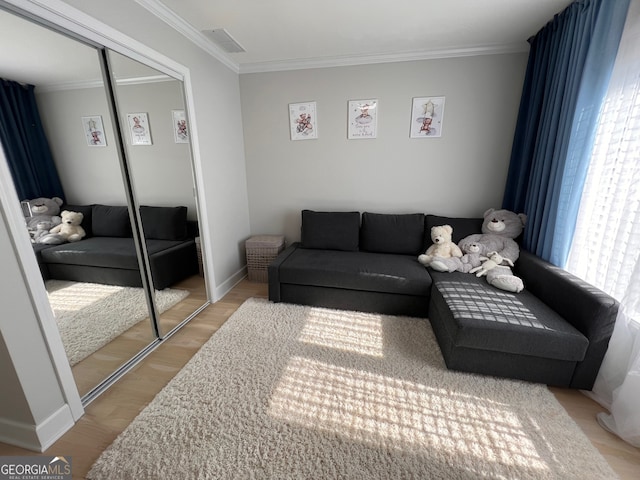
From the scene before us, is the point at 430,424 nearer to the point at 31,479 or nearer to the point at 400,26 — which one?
the point at 31,479

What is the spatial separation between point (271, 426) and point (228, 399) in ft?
1.11

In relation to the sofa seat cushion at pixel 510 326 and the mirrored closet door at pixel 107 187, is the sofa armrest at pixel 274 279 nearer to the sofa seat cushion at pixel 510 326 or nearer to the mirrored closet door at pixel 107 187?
the mirrored closet door at pixel 107 187

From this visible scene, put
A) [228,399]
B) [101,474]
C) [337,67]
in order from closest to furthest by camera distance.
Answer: [101,474], [228,399], [337,67]

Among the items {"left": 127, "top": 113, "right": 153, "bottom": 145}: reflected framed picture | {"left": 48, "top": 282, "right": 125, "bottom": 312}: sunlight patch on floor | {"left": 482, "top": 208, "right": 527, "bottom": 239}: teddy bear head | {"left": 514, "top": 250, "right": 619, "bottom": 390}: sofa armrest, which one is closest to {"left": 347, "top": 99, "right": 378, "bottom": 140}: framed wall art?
{"left": 482, "top": 208, "right": 527, "bottom": 239}: teddy bear head

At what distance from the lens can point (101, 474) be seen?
3.83 feet

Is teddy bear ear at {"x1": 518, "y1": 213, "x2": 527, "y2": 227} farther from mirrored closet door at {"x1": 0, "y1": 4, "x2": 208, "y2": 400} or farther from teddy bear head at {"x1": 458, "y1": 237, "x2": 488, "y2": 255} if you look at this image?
mirrored closet door at {"x1": 0, "y1": 4, "x2": 208, "y2": 400}

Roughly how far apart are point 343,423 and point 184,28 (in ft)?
10.0

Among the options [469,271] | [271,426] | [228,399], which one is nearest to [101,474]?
[228,399]

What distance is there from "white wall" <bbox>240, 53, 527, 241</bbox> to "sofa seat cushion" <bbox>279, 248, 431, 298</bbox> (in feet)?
2.54

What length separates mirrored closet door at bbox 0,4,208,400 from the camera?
1408 mm

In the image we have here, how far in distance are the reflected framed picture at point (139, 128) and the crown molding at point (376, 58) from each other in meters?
1.55

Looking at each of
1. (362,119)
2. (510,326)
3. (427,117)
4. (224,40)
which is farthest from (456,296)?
(224,40)

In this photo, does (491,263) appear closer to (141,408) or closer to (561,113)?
(561,113)

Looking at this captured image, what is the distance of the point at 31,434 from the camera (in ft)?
4.12
